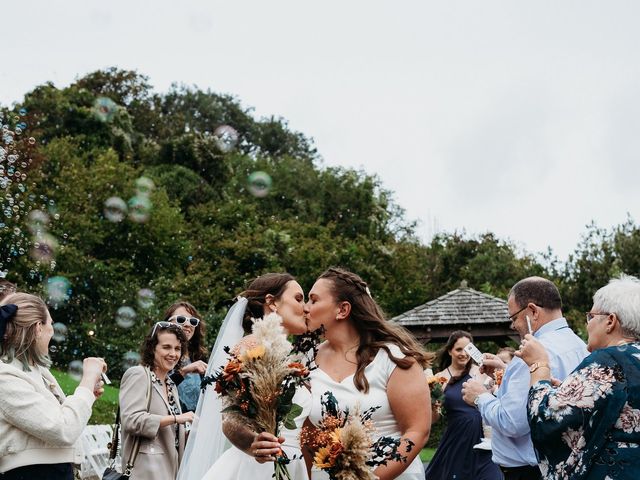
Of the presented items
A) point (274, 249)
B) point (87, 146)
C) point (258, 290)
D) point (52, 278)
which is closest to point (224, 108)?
point (87, 146)

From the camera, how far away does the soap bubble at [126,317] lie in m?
24.3

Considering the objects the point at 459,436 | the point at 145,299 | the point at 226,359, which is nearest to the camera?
the point at 226,359

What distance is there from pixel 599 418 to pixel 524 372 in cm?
145

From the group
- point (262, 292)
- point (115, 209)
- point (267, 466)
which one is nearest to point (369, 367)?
point (267, 466)

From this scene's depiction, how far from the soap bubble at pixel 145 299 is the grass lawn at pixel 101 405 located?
4150 millimetres

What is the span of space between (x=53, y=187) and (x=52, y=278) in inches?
174

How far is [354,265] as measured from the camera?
32.9 metres

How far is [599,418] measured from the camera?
13.5 feet

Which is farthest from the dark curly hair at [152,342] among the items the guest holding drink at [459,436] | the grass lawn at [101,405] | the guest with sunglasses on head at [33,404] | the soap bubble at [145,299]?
the soap bubble at [145,299]

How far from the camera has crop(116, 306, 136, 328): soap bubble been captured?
2431 centimetres

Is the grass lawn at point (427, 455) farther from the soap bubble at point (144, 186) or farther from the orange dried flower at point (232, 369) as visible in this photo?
the orange dried flower at point (232, 369)

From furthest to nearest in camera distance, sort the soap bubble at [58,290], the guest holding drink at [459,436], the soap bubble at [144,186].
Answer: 1. the soap bubble at [144,186]
2. the soap bubble at [58,290]
3. the guest holding drink at [459,436]

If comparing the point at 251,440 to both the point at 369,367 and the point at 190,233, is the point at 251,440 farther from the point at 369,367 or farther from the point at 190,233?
the point at 190,233

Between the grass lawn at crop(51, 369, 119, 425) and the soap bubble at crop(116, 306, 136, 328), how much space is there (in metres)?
3.54
